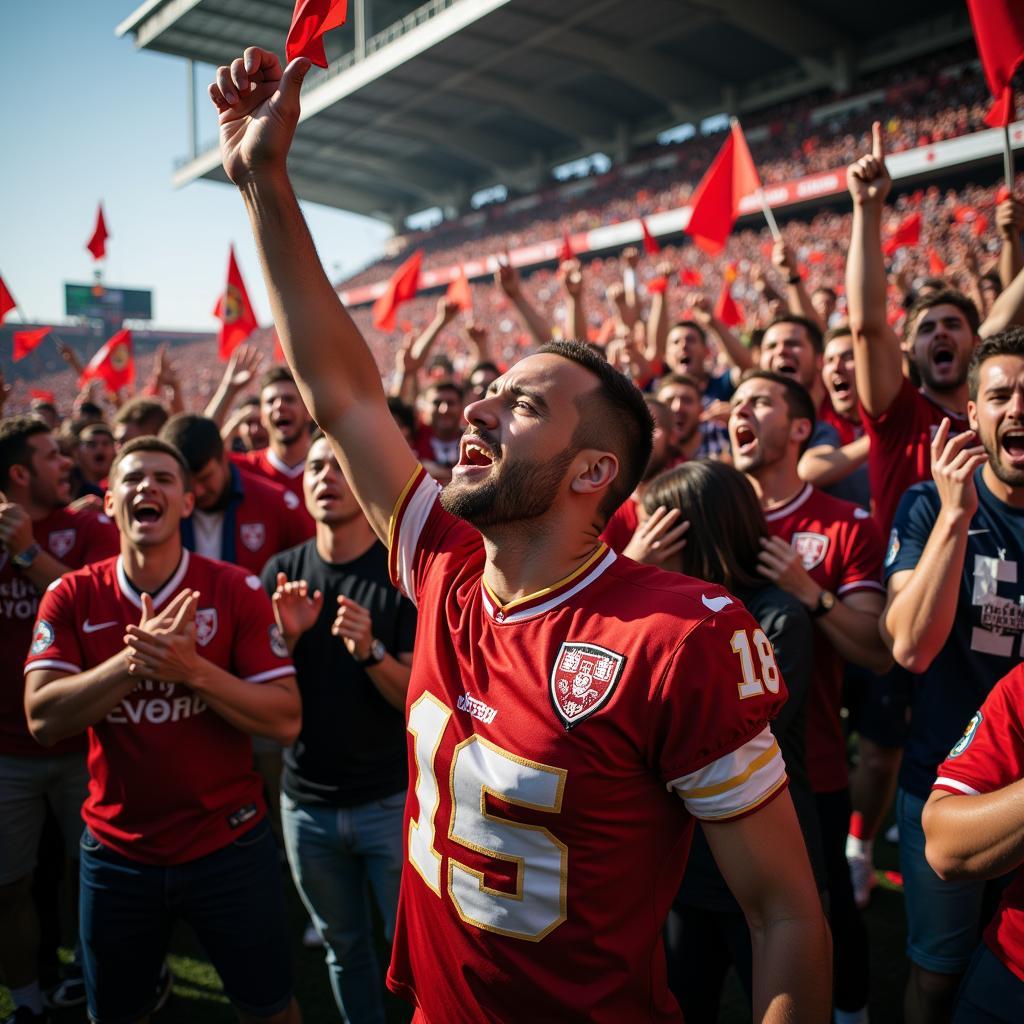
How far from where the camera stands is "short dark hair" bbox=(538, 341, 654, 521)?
5.98ft

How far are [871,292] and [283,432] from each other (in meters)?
3.40

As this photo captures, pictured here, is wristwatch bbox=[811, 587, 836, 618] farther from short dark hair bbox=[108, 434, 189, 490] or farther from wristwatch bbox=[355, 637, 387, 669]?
short dark hair bbox=[108, 434, 189, 490]

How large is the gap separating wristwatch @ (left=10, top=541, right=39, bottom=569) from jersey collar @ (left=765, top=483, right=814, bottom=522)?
298cm

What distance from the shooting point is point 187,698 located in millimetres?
2754

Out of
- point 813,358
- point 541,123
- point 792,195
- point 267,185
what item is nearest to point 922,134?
point 792,195

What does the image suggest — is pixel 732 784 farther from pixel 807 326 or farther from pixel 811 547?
pixel 807 326

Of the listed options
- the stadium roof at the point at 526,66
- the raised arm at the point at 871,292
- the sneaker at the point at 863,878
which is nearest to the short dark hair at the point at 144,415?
the raised arm at the point at 871,292

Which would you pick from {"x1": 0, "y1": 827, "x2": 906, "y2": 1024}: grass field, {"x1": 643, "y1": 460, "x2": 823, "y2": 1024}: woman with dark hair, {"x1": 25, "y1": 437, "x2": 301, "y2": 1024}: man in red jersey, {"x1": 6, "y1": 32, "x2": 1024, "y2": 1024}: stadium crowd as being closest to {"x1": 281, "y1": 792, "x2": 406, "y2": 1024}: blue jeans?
{"x1": 6, "y1": 32, "x2": 1024, "y2": 1024}: stadium crowd

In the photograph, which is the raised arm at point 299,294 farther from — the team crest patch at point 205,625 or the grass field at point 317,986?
the grass field at point 317,986

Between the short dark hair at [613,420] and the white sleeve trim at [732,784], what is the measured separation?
602 mm

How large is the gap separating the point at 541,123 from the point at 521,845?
38.1 metres

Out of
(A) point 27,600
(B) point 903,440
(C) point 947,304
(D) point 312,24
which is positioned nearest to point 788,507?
(B) point 903,440

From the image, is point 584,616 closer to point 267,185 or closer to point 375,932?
point 267,185

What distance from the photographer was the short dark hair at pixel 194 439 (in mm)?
4293
